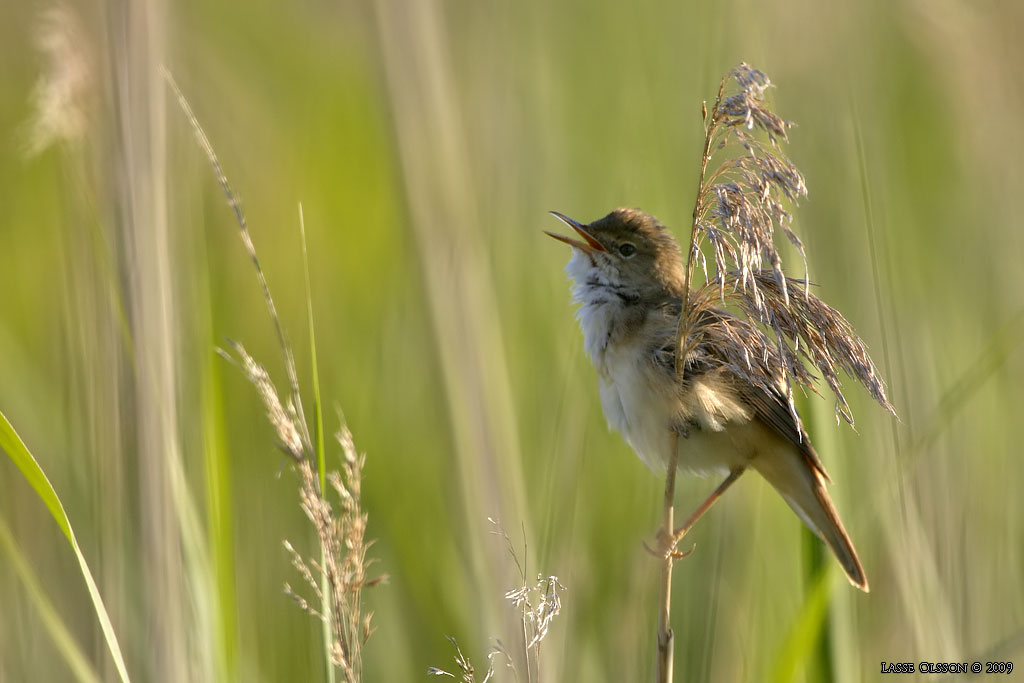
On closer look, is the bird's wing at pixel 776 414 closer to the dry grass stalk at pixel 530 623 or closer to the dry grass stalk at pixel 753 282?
the dry grass stalk at pixel 753 282

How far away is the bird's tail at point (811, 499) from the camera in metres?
2.33

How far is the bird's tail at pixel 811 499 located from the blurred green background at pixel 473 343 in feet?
0.32

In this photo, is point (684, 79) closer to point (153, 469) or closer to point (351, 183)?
point (351, 183)

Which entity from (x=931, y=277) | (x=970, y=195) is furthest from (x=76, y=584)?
(x=970, y=195)

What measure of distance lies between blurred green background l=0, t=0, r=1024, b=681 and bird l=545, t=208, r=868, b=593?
112mm

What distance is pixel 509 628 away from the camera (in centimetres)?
197

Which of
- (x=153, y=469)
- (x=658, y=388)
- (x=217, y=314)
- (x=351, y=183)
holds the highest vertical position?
(x=351, y=183)

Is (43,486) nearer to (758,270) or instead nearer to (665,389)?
(758,270)

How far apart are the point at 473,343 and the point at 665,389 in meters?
0.57

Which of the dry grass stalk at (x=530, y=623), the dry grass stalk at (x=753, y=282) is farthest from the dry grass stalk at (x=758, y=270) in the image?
the dry grass stalk at (x=530, y=623)

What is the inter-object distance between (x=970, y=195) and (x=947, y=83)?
1.38ft

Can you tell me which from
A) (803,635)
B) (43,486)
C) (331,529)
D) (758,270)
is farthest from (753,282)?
(43,486)

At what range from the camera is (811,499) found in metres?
2.50

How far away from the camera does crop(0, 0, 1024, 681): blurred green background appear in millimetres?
2119
